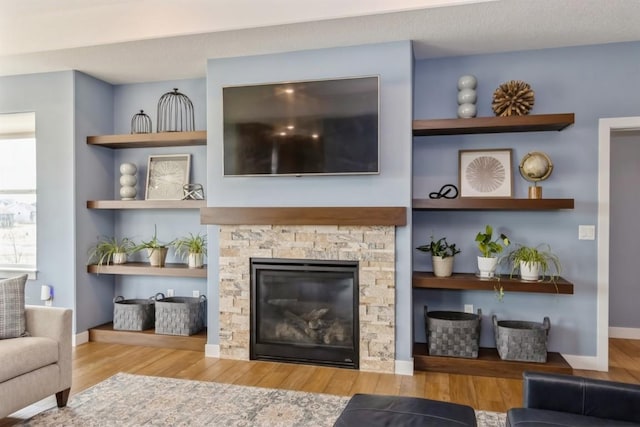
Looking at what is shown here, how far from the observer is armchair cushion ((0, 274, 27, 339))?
2619mm

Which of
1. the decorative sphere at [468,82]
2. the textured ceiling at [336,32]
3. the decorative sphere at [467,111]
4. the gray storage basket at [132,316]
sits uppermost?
the textured ceiling at [336,32]

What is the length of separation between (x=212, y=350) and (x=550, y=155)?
3.25 meters

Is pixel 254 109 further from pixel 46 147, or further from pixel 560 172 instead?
pixel 560 172

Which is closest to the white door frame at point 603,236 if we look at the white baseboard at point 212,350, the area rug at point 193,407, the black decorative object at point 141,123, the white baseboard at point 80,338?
the area rug at point 193,407

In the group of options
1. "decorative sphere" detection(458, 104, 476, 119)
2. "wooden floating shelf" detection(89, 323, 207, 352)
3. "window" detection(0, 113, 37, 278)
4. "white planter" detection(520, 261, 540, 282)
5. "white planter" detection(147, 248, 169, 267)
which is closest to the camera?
"white planter" detection(520, 261, 540, 282)

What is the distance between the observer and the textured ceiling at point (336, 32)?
287 cm

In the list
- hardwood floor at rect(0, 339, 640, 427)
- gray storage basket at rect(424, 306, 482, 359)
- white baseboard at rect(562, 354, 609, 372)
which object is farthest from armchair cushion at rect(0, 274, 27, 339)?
white baseboard at rect(562, 354, 609, 372)

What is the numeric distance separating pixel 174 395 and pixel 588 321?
3.19 metres

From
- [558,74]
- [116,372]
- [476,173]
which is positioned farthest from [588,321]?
[116,372]

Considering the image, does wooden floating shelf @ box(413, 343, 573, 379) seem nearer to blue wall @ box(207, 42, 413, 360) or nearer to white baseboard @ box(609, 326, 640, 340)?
blue wall @ box(207, 42, 413, 360)

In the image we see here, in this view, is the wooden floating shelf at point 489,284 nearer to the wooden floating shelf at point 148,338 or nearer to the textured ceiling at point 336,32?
the textured ceiling at point 336,32

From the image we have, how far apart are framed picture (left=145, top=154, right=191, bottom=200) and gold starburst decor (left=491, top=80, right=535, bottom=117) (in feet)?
9.54

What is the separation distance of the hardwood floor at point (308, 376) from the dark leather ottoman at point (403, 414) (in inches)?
44.6

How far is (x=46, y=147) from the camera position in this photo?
4.23m
